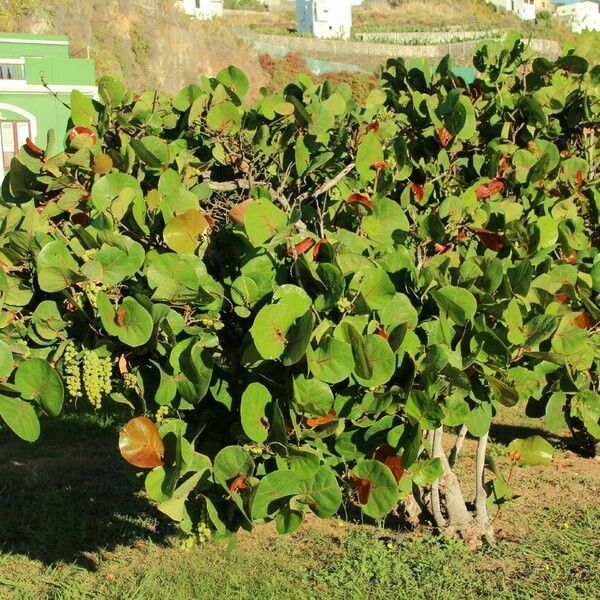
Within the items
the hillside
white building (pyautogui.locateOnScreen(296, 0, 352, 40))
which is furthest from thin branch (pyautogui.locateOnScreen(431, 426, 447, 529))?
white building (pyautogui.locateOnScreen(296, 0, 352, 40))

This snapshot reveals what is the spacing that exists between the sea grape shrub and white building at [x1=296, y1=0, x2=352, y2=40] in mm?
55282

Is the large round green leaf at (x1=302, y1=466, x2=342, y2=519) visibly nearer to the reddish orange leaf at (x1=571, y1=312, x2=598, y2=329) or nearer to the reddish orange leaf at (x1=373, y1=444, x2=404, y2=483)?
the reddish orange leaf at (x1=373, y1=444, x2=404, y2=483)

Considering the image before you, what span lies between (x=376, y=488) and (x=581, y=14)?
260 ft

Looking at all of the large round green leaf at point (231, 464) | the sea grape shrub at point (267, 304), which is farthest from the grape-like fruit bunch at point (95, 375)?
the large round green leaf at point (231, 464)

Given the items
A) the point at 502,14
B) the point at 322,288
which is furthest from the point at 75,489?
the point at 502,14

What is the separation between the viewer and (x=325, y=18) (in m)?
58.0

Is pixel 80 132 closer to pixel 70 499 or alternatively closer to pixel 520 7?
pixel 70 499

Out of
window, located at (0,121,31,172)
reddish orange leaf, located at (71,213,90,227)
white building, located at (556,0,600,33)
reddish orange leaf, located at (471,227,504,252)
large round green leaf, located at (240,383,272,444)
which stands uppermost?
white building, located at (556,0,600,33)

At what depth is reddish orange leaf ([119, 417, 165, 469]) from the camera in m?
2.66

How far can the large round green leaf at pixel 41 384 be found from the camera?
269cm

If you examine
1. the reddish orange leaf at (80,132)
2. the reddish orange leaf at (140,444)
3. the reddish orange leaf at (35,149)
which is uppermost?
the reddish orange leaf at (80,132)

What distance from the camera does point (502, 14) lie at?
232 ft

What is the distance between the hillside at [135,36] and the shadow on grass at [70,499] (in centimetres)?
2587

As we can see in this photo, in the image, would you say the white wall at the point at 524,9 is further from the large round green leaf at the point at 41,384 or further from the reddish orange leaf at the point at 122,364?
the large round green leaf at the point at 41,384
